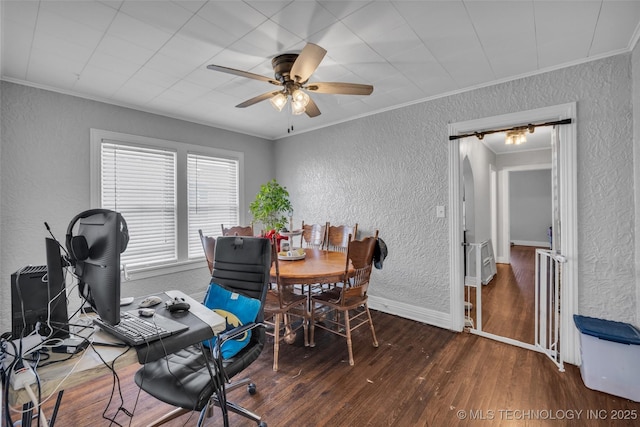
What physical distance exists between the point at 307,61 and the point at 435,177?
1.93 metres

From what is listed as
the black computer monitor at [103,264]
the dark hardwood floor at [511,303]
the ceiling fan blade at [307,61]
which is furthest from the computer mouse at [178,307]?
the dark hardwood floor at [511,303]

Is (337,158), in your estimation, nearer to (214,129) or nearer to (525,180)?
(214,129)

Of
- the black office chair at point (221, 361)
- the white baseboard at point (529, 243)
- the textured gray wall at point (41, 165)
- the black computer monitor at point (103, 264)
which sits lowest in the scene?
the white baseboard at point (529, 243)

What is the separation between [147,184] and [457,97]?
3570 millimetres

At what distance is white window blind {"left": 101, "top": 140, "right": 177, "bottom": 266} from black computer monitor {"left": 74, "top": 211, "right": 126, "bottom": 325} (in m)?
2.46

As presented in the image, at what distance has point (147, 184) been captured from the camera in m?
3.42

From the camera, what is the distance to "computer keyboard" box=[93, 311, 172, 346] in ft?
3.45

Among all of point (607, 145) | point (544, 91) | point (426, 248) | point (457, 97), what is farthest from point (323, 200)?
point (607, 145)

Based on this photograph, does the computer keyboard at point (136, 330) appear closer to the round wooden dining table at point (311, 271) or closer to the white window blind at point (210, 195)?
the round wooden dining table at point (311, 271)

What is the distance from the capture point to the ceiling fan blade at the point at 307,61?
168 cm

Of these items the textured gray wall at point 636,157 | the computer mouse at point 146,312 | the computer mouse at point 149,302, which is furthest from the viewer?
the textured gray wall at point 636,157

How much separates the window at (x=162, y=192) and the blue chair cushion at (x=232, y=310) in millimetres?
2030

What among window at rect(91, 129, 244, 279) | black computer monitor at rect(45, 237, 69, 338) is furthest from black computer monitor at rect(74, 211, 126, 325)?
window at rect(91, 129, 244, 279)

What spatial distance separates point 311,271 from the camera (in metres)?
2.38
